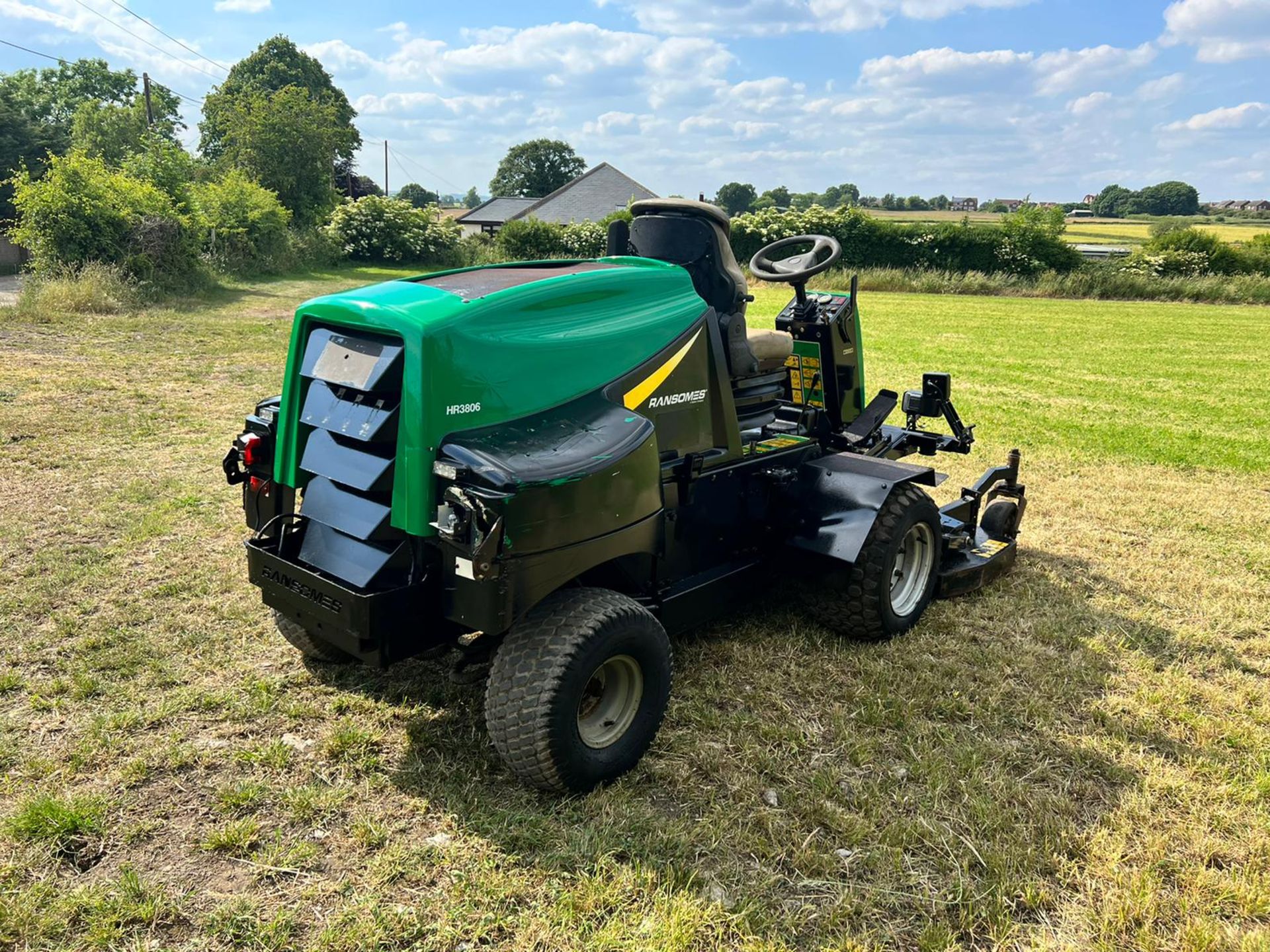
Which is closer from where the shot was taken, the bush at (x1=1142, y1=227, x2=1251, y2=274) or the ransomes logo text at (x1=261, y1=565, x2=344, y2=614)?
the ransomes logo text at (x1=261, y1=565, x2=344, y2=614)

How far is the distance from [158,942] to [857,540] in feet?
9.48

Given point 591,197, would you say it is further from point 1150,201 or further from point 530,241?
point 1150,201

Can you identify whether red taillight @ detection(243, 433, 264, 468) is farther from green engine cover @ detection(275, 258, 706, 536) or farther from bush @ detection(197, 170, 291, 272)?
bush @ detection(197, 170, 291, 272)

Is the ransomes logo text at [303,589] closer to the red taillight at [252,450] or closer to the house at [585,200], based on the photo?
the red taillight at [252,450]

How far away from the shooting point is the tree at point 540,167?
77.9 meters

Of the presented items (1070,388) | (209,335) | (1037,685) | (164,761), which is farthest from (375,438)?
(209,335)

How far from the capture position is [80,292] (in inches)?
559

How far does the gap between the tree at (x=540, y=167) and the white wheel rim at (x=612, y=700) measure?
79.0 meters

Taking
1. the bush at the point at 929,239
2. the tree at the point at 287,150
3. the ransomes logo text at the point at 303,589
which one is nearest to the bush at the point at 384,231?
the tree at the point at 287,150

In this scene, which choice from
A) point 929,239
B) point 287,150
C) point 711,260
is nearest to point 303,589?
point 711,260

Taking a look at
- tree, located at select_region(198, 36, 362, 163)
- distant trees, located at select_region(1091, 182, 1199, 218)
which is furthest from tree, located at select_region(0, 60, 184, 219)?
distant trees, located at select_region(1091, 182, 1199, 218)

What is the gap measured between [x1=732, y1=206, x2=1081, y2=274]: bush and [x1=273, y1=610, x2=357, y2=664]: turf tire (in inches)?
1043

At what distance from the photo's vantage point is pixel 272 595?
3143 millimetres

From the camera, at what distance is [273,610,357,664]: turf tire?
3623mm
